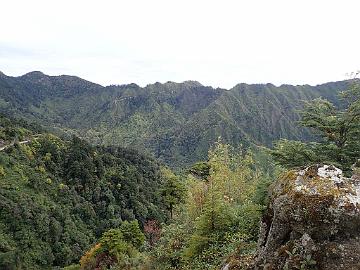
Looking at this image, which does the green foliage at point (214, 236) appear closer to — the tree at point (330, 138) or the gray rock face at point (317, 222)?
the tree at point (330, 138)

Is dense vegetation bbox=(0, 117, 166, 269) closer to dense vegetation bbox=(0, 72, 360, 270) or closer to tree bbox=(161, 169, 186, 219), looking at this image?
dense vegetation bbox=(0, 72, 360, 270)

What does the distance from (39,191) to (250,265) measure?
8324 cm

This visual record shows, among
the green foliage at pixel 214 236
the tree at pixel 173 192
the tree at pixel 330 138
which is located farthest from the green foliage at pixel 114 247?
the tree at pixel 330 138

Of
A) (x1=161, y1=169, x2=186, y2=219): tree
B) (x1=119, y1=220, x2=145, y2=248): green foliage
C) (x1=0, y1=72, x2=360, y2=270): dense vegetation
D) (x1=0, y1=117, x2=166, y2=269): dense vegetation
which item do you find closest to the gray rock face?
(x1=0, y1=72, x2=360, y2=270): dense vegetation

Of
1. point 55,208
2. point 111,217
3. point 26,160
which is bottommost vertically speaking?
point 111,217

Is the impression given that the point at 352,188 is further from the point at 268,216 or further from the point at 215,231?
the point at 215,231

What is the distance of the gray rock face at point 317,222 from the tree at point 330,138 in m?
6.21

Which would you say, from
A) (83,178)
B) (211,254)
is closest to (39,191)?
(83,178)

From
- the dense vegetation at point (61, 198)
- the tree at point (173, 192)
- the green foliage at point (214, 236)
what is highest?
the green foliage at point (214, 236)

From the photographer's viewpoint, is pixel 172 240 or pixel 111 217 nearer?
pixel 172 240

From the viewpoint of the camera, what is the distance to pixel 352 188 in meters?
7.11

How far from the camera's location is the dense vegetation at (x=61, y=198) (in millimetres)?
70812

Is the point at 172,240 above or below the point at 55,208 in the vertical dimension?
above

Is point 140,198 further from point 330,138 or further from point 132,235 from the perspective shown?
point 330,138
